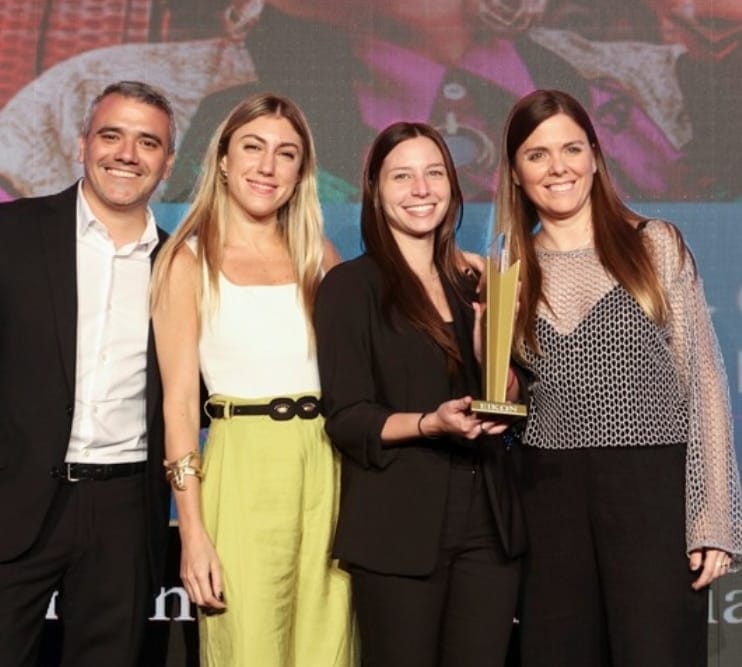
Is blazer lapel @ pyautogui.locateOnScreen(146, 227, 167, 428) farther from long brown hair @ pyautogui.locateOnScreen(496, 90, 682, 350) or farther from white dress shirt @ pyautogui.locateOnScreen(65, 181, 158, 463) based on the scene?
long brown hair @ pyautogui.locateOnScreen(496, 90, 682, 350)

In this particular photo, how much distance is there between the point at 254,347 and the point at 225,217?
0.34 m

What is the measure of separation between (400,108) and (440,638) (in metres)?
1.64

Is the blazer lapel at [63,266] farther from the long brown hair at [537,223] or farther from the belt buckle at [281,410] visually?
the long brown hair at [537,223]

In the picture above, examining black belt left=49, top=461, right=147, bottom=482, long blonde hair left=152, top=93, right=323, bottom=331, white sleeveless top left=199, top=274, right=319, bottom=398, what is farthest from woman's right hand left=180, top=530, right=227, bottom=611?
long blonde hair left=152, top=93, right=323, bottom=331

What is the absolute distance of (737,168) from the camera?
3424 mm

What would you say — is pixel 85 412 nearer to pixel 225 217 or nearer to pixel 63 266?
pixel 63 266

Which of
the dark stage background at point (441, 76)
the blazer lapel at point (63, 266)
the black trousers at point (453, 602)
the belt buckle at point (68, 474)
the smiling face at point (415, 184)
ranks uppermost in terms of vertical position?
the dark stage background at point (441, 76)

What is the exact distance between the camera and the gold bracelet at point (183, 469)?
249 cm

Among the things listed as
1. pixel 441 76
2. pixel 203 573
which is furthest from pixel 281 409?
pixel 441 76

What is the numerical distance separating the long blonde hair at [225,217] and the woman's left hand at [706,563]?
0.94 m

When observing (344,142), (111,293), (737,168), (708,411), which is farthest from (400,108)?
(708,411)

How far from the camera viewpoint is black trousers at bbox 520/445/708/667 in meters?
2.34

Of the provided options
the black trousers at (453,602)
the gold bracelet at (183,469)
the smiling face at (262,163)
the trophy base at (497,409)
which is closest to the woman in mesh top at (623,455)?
the black trousers at (453,602)

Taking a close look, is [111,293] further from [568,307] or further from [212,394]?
[568,307]
